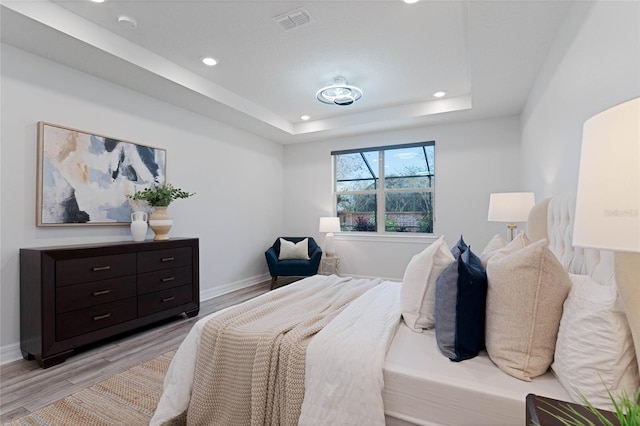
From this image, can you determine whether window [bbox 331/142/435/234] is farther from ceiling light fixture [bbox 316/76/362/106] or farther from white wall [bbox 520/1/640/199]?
white wall [bbox 520/1/640/199]

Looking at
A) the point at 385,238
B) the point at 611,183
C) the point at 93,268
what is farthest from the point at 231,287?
the point at 611,183

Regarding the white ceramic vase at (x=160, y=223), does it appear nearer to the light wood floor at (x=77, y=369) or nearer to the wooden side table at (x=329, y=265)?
the light wood floor at (x=77, y=369)

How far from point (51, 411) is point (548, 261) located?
2713 mm

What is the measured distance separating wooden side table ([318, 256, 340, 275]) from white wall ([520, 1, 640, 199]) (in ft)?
9.65

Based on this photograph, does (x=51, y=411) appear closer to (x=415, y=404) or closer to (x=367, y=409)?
(x=367, y=409)

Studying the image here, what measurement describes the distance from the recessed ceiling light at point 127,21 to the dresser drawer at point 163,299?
2.41 meters

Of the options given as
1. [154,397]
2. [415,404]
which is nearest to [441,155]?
[415,404]

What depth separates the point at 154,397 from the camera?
77.2 inches

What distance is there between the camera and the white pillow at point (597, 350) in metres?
0.91

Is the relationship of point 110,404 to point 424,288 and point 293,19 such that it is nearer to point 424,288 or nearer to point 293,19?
point 424,288

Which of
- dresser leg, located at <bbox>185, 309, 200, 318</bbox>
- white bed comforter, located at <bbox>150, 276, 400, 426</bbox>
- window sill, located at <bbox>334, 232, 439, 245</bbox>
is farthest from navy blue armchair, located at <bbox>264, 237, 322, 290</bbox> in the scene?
white bed comforter, located at <bbox>150, 276, 400, 426</bbox>

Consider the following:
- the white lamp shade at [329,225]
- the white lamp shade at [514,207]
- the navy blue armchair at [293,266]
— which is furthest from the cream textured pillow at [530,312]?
the white lamp shade at [329,225]

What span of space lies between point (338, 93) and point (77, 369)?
3435 millimetres

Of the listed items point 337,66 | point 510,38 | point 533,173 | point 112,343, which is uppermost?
point 337,66
